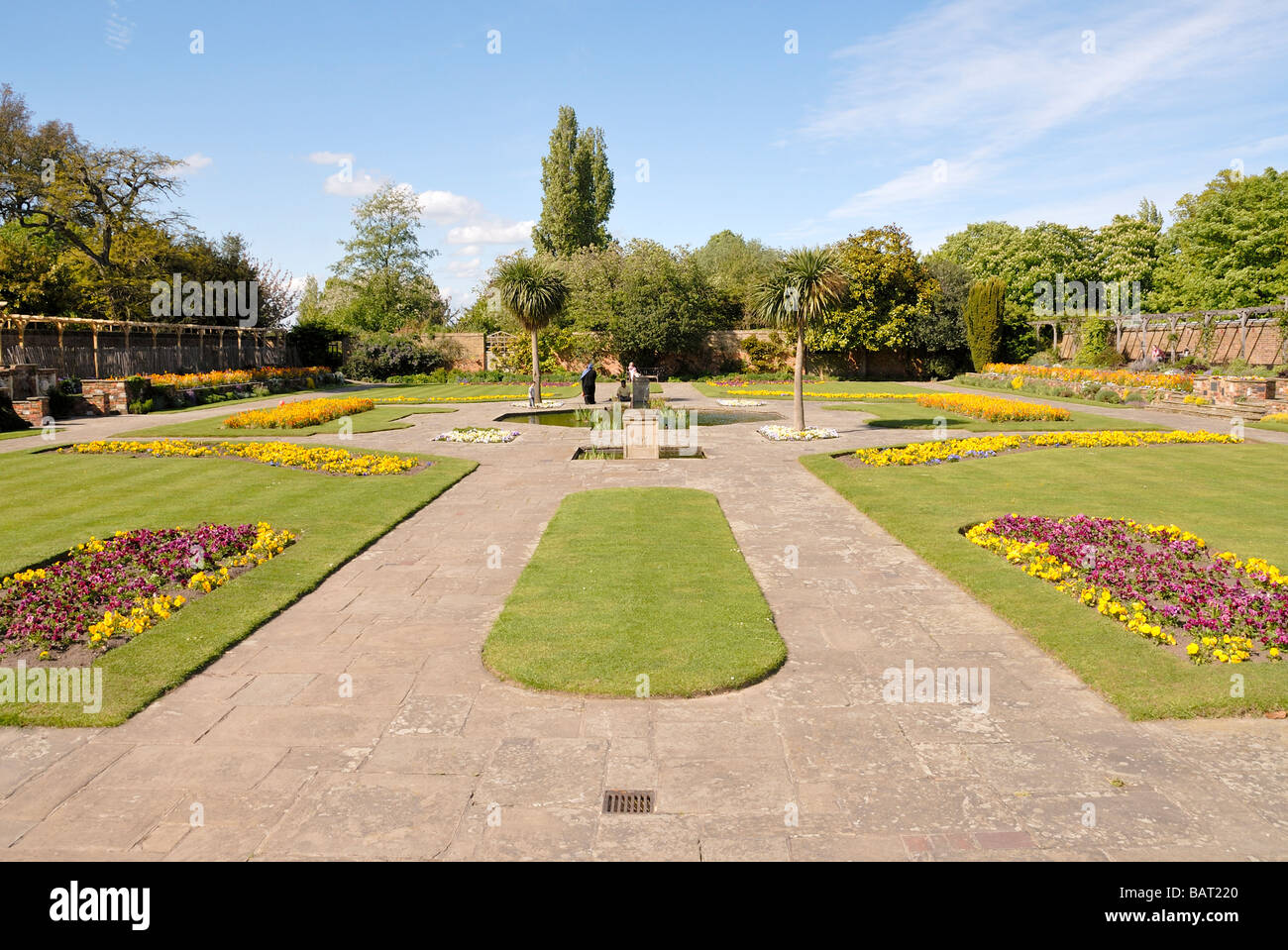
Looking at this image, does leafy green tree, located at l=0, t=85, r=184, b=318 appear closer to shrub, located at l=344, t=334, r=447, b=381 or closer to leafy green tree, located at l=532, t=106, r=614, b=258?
shrub, located at l=344, t=334, r=447, b=381

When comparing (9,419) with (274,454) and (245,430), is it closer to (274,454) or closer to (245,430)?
(245,430)

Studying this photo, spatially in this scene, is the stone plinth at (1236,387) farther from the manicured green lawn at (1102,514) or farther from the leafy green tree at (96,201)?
the leafy green tree at (96,201)

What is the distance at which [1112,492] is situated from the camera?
1223cm

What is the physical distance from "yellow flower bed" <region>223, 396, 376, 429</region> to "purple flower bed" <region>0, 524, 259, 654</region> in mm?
12034

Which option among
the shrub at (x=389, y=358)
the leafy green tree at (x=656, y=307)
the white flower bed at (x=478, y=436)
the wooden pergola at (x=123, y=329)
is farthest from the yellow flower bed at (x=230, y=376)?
the leafy green tree at (x=656, y=307)

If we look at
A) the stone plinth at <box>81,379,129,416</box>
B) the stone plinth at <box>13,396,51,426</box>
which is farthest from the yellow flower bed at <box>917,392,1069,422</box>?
the stone plinth at <box>13,396,51,426</box>

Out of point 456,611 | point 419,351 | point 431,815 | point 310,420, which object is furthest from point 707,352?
point 431,815

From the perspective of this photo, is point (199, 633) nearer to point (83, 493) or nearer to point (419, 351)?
point (83, 493)

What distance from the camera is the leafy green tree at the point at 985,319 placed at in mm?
41281

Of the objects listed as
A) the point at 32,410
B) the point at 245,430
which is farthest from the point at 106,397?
the point at 245,430

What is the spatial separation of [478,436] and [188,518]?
8.85 m

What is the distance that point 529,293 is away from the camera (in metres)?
26.2

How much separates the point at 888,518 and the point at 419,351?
122ft

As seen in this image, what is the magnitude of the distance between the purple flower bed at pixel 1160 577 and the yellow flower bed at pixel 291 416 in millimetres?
18070
